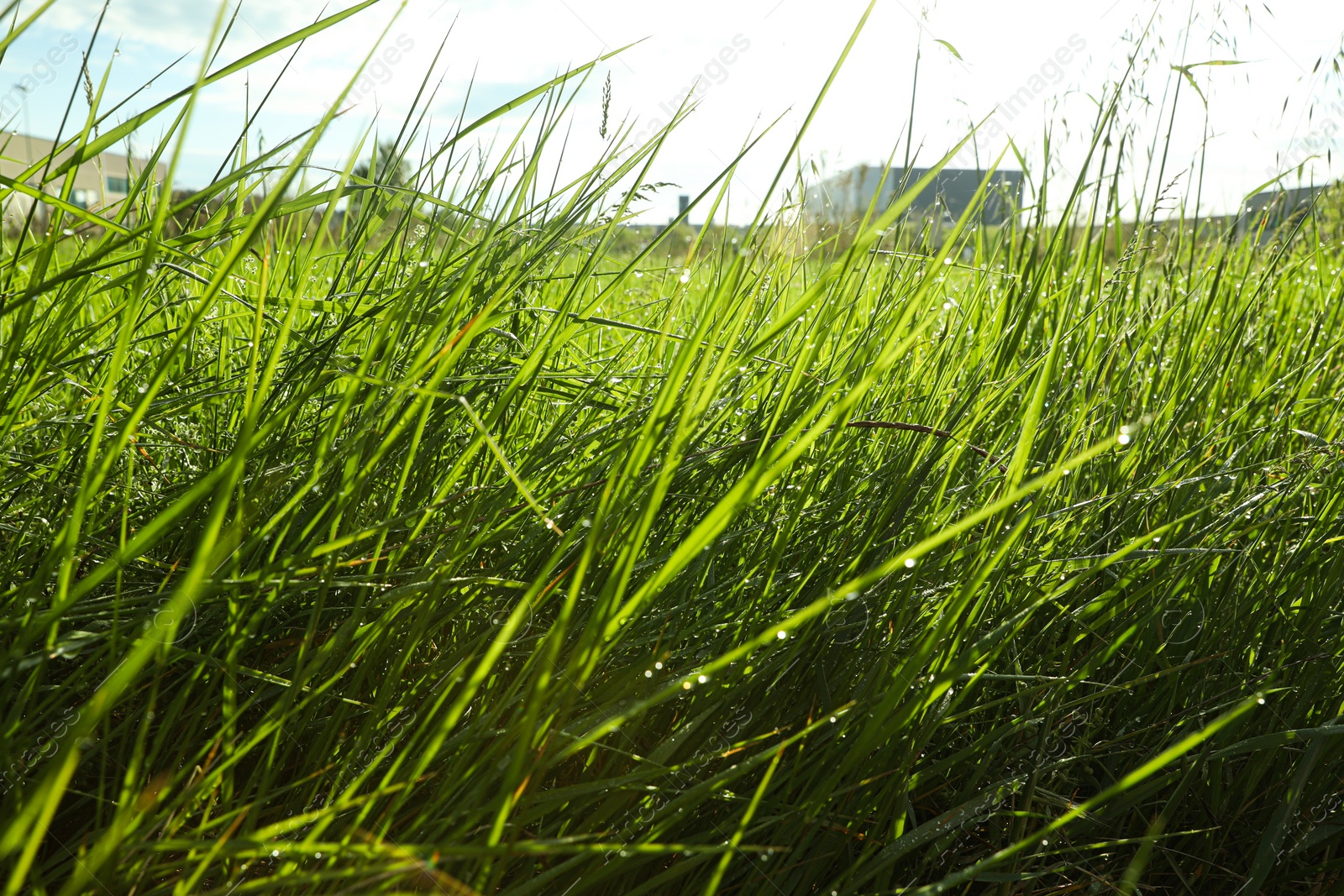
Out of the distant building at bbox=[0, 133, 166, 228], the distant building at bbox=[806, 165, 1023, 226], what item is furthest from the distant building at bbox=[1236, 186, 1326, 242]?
the distant building at bbox=[0, 133, 166, 228]

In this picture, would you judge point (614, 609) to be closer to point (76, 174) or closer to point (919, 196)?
point (919, 196)

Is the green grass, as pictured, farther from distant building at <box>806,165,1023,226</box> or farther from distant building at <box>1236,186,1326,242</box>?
distant building at <box>1236,186,1326,242</box>

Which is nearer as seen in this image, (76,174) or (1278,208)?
(76,174)

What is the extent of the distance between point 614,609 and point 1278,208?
86.9 inches

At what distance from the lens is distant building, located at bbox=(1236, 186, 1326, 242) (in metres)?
1.52

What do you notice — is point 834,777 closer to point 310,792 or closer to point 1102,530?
point 310,792

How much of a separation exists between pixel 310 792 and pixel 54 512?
436 millimetres

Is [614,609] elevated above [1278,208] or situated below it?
below

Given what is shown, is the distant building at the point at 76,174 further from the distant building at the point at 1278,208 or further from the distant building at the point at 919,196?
the distant building at the point at 1278,208

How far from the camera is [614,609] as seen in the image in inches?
24.2

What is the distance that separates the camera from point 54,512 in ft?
2.87

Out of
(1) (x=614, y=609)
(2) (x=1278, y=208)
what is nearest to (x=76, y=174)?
(1) (x=614, y=609)

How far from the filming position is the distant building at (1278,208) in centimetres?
152

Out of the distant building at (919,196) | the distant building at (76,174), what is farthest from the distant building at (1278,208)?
the distant building at (76,174)
